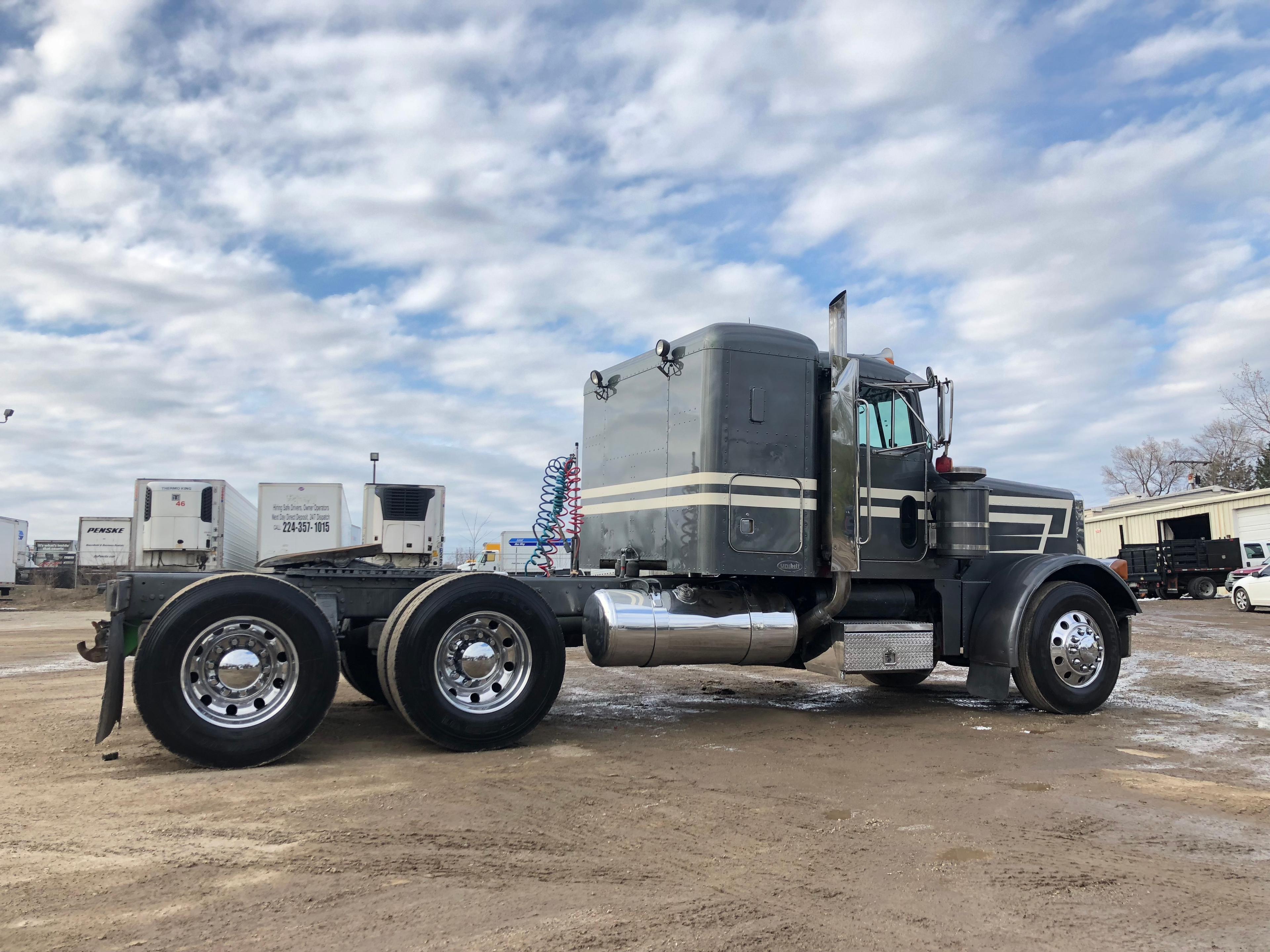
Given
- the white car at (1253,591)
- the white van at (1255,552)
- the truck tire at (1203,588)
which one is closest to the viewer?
the white car at (1253,591)

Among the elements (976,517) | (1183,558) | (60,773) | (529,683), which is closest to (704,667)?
(976,517)

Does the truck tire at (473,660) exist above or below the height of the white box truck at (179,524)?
below

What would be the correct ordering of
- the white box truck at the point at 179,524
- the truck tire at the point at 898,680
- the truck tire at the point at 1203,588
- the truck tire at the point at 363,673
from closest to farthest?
1. the truck tire at the point at 363,673
2. the truck tire at the point at 898,680
3. the white box truck at the point at 179,524
4. the truck tire at the point at 1203,588

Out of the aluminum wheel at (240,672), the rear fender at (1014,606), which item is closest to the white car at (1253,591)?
the rear fender at (1014,606)

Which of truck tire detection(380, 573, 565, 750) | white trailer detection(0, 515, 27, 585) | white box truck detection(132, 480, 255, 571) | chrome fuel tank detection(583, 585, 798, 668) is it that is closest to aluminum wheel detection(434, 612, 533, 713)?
truck tire detection(380, 573, 565, 750)

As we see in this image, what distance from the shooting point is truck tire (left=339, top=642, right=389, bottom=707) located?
8109 mm

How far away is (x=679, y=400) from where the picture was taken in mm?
8141

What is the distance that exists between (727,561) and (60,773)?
4809 mm

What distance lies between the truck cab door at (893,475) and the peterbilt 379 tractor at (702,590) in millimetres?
21

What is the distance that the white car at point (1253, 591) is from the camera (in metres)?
25.6

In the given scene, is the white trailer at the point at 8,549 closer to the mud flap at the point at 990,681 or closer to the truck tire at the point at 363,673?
the truck tire at the point at 363,673

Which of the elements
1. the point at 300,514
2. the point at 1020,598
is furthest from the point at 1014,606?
the point at 300,514

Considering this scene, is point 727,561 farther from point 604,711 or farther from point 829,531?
point 604,711

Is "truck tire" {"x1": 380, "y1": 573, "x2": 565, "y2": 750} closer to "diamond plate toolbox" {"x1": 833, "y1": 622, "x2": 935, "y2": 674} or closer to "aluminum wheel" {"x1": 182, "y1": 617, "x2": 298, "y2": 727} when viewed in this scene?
"aluminum wheel" {"x1": 182, "y1": 617, "x2": 298, "y2": 727}
